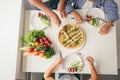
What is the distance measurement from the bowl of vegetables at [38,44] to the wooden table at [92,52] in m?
0.04

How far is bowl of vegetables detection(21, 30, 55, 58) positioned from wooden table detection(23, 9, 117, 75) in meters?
0.04

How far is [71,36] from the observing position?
4.00 ft

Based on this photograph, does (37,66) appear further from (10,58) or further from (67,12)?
(67,12)

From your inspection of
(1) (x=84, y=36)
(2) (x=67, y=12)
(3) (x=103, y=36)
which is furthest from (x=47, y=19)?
(3) (x=103, y=36)

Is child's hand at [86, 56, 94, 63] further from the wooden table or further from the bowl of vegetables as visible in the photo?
the bowl of vegetables

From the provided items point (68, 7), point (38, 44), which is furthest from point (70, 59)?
point (68, 7)

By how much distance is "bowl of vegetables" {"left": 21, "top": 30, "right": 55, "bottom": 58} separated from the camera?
1.15 meters

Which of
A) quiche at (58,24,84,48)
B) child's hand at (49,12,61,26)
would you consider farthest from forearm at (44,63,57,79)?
child's hand at (49,12,61,26)

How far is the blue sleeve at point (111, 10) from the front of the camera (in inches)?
49.0

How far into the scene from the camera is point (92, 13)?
4.18 feet

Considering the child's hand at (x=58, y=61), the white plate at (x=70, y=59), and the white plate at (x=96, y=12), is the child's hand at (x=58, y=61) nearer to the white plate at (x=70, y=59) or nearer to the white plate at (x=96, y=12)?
the white plate at (x=70, y=59)

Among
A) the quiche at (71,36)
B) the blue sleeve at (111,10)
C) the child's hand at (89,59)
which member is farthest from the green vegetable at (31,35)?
the blue sleeve at (111,10)

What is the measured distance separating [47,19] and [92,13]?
27 cm

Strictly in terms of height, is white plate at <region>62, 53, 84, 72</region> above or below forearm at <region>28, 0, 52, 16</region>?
below
